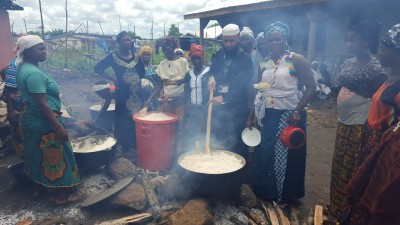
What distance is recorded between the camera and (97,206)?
3508 millimetres

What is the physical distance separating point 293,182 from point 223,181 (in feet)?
3.41

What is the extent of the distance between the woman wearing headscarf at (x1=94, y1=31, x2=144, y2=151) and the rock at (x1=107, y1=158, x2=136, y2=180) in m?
1.07

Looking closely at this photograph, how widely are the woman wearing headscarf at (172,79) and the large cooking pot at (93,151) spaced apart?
1049 mm

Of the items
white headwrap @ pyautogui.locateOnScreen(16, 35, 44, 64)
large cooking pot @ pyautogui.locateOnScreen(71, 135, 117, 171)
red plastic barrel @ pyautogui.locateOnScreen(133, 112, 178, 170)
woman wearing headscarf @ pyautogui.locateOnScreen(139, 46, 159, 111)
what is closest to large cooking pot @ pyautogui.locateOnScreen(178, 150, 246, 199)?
red plastic barrel @ pyautogui.locateOnScreen(133, 112, 178, 170)

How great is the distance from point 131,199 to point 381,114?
Answer: 2.79 meters

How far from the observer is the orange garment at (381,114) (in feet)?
6.88

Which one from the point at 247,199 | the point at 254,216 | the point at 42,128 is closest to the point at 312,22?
the point at 247,199

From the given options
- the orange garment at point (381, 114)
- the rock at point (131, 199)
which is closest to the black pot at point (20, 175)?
the rock at point (131, 199)

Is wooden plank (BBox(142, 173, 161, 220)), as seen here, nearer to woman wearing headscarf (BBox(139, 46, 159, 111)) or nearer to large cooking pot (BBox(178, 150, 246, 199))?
large cooking pot (BBox(178, 150, 246, 199))

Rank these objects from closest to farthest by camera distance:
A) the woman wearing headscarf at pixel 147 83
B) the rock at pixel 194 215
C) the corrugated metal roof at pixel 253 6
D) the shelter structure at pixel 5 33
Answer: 1. the rock at pixel 194 215
2. the woman wearing headscarf at pixel 147 83
3. the corrugated metal roof at pixel 253 6
4. the shelter structure at pixel 5 33

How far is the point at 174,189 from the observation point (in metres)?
3.47

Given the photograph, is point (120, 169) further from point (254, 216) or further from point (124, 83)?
point (254, 216)

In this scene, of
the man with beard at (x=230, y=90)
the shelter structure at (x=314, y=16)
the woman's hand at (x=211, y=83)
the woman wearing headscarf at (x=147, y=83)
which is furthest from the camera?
the shelter structure at (x=314, y=16)

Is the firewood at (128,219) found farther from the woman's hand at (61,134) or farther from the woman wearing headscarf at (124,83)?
the woman wearing headscarf at (124,83)
